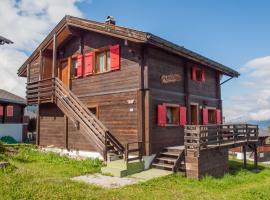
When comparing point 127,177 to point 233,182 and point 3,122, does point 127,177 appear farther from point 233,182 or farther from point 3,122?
point 3,122

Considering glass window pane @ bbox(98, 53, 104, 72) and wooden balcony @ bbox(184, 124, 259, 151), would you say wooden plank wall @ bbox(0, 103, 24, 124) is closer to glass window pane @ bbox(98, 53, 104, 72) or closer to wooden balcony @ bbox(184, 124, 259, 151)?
glass window pane @ bbox(98, 53, 104, 72)

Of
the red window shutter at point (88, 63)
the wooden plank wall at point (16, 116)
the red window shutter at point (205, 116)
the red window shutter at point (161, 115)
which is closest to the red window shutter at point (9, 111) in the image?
the wooden plank wall at point (16, 116)

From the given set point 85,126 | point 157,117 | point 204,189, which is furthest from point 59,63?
point 204,189

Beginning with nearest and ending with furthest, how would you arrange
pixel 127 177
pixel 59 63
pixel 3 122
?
pixel 127 177, pixel 59 63, pixel 3 122

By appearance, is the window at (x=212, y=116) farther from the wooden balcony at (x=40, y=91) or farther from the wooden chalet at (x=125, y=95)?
the wooden balcony at (x=40, y=91)

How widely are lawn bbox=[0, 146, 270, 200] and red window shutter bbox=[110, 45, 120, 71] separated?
5.00 m

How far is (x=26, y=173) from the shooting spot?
37.0 ft

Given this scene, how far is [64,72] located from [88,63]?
8.74 feet

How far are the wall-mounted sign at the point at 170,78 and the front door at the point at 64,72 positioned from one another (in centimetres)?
634

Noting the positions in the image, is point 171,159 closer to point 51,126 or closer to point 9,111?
point 51,126

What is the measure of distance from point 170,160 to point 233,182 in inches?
117

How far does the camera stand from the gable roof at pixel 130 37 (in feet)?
43.8

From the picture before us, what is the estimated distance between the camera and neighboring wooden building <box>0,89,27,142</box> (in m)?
27.6

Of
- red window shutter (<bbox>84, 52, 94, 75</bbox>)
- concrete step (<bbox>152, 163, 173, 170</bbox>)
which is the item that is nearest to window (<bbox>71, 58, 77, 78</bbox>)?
red window shutter (<bbox>84, 52, 94, 75</bbox>)
